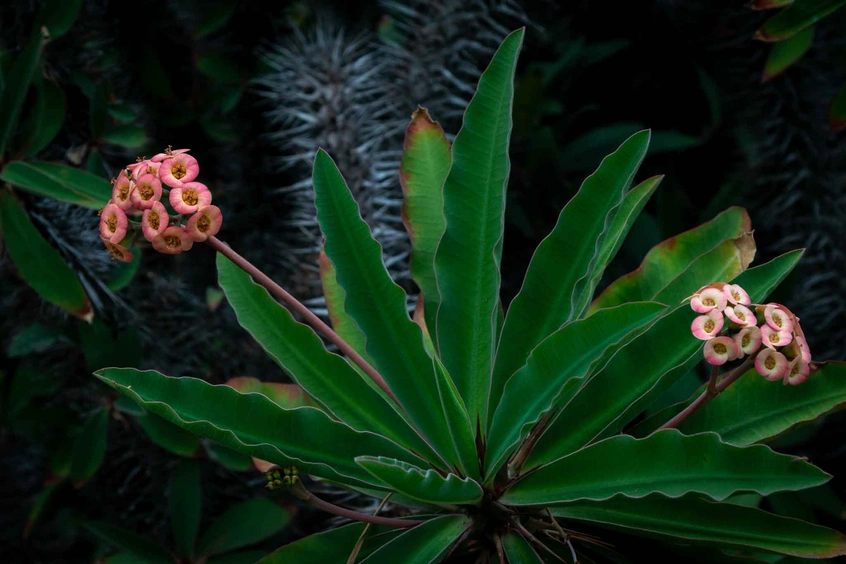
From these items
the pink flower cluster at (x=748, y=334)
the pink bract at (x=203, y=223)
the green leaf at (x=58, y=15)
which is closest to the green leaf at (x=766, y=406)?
the pink flower cluster at (x=748, y=334)

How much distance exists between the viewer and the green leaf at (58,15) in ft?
4.57

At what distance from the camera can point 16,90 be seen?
4.13ft

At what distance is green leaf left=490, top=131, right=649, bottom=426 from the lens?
33.7 inches

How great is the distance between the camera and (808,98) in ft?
5.70

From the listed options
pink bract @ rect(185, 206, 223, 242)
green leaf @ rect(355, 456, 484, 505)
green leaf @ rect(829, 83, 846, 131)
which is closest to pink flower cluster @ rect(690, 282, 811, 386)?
green leaf @ rect(355, 456, 484, 505)

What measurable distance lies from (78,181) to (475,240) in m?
0.75

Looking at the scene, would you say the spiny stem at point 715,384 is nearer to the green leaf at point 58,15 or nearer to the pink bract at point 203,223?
the pink bract at point 203,223

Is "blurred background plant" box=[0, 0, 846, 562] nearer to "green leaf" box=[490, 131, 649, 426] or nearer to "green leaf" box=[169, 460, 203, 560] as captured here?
"green leaf" box=[169, 460, 203, 560]

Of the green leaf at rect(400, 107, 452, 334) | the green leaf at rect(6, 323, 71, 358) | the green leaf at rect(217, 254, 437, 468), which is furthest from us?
the green leaf at rect(6, 323, 71, 358)

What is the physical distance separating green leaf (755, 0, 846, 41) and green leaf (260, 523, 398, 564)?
1.06m

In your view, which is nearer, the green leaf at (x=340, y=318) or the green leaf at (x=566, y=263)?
the green leaf at (x=566, y=263)

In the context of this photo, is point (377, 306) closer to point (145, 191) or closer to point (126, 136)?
point (145, 191)

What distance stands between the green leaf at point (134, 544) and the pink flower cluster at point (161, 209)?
0.76 m

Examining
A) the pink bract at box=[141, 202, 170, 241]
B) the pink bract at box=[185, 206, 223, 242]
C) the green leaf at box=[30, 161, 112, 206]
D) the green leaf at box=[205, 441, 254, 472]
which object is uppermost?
the green leaf at box=[30, 161, 112, 206]
